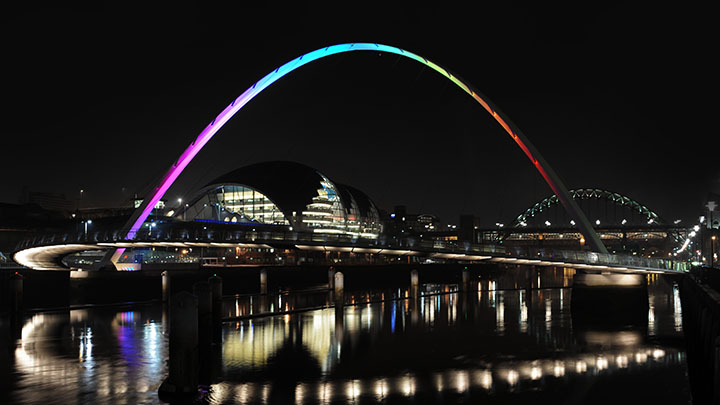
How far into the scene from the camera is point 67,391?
22500 millimetres

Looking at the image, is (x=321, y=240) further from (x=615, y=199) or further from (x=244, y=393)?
(x=615, y=199)

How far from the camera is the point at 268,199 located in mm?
124438

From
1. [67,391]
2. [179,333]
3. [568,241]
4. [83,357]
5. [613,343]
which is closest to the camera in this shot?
[179,333]

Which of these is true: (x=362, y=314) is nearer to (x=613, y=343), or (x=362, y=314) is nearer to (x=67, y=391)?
(x=613, y=343)

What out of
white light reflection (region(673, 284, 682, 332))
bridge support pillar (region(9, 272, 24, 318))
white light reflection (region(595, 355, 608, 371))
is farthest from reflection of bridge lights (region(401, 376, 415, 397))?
bridge support pillar (region(9, 272, 24, 318))

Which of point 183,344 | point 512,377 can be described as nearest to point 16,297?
point 183,344

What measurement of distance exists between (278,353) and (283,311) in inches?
755

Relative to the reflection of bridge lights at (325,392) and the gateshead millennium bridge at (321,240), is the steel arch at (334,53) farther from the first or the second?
the reflection of bridge lights at (325,392)

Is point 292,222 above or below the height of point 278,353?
above

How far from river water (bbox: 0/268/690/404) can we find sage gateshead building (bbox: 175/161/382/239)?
72.9 meters

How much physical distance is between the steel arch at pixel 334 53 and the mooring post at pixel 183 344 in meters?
37.1

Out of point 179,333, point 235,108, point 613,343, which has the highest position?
point 235,108

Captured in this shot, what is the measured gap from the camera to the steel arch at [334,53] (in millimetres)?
57844

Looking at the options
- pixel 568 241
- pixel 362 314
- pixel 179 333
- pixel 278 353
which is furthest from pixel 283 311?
pixel 568 241
